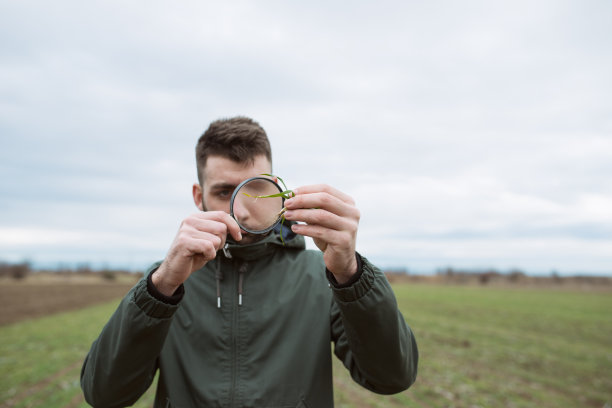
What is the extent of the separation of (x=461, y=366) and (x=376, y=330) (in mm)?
15174

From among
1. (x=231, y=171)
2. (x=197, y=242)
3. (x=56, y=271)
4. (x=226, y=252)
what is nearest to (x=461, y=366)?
(x=226, y=252)

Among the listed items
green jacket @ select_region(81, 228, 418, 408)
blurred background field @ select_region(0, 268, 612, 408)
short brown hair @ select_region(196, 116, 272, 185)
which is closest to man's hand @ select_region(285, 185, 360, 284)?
Result: green jacket @ select_region(81, 228, 418, 408)

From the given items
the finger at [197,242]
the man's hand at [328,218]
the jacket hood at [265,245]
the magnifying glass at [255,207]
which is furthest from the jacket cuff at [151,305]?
the man's hand at [328,218]

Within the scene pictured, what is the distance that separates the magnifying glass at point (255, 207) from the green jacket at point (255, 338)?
10.9 inches

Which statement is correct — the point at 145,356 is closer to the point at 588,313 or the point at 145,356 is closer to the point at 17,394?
the point at 17,394

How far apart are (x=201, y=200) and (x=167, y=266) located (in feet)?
3.88

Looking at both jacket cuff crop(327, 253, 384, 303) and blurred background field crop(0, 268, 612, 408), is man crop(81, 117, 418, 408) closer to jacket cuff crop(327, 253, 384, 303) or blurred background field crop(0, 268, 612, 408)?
jacket cuff crop(327, 253, 384, 303)

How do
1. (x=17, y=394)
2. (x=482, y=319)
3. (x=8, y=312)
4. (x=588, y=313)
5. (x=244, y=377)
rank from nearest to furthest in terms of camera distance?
(x=244, y=377) < (x=17, y=394) < (x=482, y=319) < (x=8, y=312) < (x=588, y=313)

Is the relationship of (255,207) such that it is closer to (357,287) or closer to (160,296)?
(160,296)

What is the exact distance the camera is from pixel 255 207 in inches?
125

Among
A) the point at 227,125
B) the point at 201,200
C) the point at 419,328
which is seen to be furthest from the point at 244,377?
the point at 419,328

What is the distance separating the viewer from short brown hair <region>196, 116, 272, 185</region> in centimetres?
336

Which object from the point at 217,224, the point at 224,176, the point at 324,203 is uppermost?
the point at 224,176

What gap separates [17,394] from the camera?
11672 millimetres
